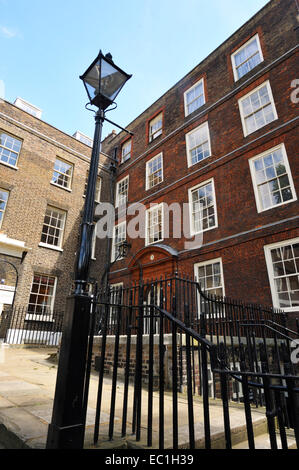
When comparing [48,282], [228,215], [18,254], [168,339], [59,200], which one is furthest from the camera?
[59,200]

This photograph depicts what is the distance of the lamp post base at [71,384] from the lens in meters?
1.85

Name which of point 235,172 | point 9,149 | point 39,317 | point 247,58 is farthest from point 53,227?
point 247,58

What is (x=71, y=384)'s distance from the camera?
1947mm

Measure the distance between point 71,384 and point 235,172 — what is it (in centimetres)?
948

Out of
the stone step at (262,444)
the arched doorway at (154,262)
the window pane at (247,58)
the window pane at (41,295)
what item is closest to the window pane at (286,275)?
the arched doorway at (154,262)

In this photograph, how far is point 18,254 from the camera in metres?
11.7

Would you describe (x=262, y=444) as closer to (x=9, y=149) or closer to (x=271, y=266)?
(x=271, y=266)

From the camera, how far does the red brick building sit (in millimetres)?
8242

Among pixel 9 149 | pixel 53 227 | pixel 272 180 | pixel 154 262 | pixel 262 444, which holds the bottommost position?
pixel 262 444

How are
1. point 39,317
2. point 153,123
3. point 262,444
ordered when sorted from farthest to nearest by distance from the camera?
1. point 153,123
2. point 39,317
3. point 262,444

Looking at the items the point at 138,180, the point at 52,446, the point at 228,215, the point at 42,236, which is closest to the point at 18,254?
the point at 42,236
